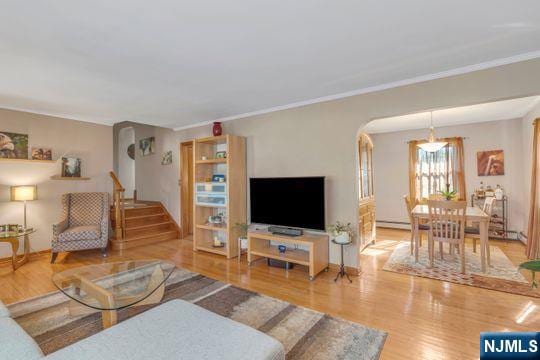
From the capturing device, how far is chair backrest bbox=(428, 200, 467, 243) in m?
3.43

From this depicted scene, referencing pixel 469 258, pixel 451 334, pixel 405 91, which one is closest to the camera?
pixel 451 334

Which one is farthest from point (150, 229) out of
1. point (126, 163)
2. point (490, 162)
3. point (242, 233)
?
point (490, 162)

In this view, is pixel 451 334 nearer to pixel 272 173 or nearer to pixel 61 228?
pixel 272 173

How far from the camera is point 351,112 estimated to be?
3.38 meters

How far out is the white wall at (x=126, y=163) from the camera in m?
7.38

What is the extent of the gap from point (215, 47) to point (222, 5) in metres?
0.55

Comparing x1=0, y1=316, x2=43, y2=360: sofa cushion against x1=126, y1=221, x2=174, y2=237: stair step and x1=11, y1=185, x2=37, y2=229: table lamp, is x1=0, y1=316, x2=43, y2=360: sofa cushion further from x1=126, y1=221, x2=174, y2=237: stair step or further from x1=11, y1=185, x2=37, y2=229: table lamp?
x1=126, y1=221, x2=174, y2=237: stair step

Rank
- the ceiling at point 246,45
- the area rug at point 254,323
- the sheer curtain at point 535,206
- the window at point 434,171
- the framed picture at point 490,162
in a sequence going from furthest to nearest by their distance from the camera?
the window at point 434,171, the framed picture at point 490,162, the sheer curtain at point 535,206, the area rug at point 254,323, the ceiling at point 246,45

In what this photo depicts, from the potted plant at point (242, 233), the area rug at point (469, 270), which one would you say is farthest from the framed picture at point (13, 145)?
the area rug at point (469, 270)

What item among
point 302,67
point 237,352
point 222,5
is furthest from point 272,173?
point 237,352

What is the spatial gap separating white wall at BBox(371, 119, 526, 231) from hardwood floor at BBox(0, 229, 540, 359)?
1.54 m

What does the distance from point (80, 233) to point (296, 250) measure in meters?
3.35

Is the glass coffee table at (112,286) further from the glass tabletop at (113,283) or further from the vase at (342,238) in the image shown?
the vase at (342,238)

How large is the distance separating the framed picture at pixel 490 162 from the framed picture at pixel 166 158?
254 inches
